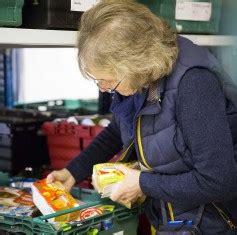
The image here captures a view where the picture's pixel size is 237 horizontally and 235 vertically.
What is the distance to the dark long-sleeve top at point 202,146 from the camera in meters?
1.24

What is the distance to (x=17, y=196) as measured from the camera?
1567mm

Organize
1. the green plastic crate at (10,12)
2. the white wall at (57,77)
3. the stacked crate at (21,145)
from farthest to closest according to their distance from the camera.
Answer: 1. the white wall at (57,77)
2. the stacked crate at (21,145)
3. the green plastic crate at (10,12)

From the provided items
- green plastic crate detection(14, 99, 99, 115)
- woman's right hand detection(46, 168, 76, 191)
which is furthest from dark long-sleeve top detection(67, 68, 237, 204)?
green plastic crate detection(14, 99, 99, 115)

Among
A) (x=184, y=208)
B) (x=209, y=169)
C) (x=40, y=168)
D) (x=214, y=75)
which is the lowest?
(x=40, y=168)

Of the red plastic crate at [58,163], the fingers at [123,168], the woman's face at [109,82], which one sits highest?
the woman's face at [109,82]

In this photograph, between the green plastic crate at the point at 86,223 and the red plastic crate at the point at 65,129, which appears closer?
the green plastic crate at the point at 86,223

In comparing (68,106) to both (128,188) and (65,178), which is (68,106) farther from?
(128,188)

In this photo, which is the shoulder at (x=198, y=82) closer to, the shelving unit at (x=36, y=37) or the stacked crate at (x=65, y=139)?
the shelving unit at (x=36, y=37)

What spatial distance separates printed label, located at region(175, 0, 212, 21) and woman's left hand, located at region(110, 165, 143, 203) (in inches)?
27.5

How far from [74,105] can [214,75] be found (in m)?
1.68

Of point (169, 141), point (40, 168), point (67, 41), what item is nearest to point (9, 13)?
point (67, 41)

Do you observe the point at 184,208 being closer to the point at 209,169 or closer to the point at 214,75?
the point at 209,169

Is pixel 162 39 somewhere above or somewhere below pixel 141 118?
above

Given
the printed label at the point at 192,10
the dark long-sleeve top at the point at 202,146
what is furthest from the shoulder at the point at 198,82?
the printed label at the point at 192,10
